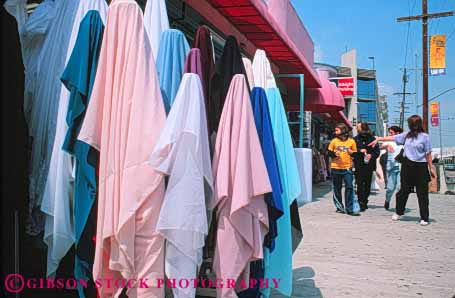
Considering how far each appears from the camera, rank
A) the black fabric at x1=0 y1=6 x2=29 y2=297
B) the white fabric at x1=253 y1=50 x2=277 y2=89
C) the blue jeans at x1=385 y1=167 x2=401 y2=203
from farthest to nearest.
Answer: the blue jeans at x1=385 y1=167 x2=401 y2=203 < the white fabric at x1=253 y1=50 x2=277 y2=89 < the black fabric at x1=0 y1=6 x2=29 y2=297

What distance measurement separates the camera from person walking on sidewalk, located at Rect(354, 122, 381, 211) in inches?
356

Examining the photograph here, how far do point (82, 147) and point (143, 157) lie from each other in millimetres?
316

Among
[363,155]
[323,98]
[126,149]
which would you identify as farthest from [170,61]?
[323,98]

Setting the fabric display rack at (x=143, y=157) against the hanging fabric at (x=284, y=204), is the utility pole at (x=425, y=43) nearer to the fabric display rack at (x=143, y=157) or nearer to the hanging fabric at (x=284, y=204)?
the hanging fabric at (x=284, y=204)

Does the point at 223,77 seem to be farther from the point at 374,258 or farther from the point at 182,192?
the point at 374,258

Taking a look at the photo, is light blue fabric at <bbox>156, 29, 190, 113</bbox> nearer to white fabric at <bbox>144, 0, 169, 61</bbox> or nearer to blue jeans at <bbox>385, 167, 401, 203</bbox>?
white fabric at <bbox>144, 0, 169, 61</bbox>

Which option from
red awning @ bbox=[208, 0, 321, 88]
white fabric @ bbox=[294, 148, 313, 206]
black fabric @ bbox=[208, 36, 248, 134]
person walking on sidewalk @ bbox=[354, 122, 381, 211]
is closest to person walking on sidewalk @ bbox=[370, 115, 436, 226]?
person walking on sidewalk @ bbox=[354, 122, 381, 211]

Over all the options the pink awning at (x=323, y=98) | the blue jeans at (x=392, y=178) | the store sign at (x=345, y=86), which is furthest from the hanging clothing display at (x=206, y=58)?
the store sign at (x=345, y=86)

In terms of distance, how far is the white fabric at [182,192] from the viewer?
183cm

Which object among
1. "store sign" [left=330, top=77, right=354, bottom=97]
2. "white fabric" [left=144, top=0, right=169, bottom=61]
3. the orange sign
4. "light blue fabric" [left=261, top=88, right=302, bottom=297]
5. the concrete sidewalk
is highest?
"store sign" [left=330, top=77, right=354, bottom=97]

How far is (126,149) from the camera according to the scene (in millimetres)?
1862

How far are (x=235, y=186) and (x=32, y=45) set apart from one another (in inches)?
66.4

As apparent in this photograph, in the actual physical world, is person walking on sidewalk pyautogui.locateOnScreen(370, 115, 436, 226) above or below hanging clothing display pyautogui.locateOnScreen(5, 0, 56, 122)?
below

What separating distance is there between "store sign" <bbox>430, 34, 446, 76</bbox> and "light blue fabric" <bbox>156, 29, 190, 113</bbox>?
62.4 feet
